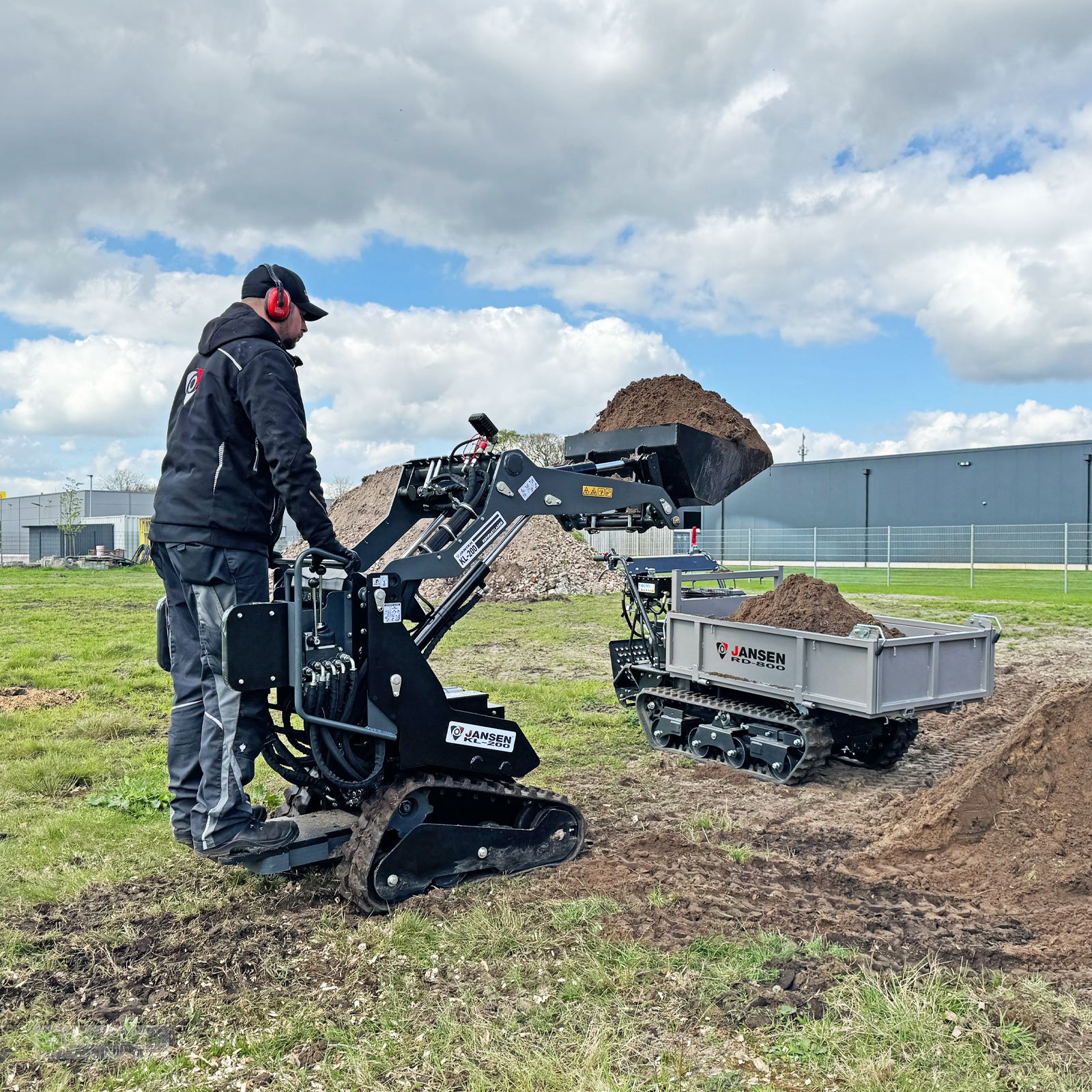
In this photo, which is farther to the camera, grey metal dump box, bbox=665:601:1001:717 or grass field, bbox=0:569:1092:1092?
grey metal dump box, bbox=665:601:1001:717

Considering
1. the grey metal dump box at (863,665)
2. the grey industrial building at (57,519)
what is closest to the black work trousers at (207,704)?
the grey metal dump box at (863,665)

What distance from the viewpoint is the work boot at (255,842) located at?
13.6ft

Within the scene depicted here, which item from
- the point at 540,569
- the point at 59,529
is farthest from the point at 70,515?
the point at 540,569

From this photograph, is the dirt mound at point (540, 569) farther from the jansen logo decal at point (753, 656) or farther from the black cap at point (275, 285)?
the black cap at point (275, 285)

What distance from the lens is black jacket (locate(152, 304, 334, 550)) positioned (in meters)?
4.02

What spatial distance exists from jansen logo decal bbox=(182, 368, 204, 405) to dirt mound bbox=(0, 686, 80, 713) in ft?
21.0

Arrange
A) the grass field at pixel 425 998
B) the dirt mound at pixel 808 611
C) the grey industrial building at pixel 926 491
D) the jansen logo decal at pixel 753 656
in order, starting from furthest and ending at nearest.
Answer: the grey industrial building at pixel 926 491, the dirt mound at pixel 808 611, the jansen logo decal at pixel 753 656, the grass field at pixel 425 998

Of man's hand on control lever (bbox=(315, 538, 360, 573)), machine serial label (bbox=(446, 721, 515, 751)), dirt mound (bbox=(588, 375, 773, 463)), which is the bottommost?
machine serial label (bbox=(446, 721, 515, 751))

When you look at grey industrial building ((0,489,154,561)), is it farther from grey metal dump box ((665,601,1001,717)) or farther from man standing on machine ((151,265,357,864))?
man standing on machine ((151,265,357,864))

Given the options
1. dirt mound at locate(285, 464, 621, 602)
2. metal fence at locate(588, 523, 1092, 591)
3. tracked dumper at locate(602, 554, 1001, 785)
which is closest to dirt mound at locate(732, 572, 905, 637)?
tracked dumper at locate(602, 554, 1001, 785)

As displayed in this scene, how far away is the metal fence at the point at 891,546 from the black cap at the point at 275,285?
85.3 ft

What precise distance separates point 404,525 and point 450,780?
1560mm

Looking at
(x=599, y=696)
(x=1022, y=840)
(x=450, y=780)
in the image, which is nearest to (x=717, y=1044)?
(x=450, y=780)

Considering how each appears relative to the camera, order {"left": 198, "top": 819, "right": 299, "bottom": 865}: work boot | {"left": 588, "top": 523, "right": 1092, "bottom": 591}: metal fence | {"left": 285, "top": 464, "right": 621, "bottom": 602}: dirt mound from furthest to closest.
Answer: {"left": 588, "top": 523, "right": 1092, "bottom": 591}: metal fence
{"left": 285, "top": 464, "right": 621, "bottom": 602}: dirt mound
{"left": 198, "top": 819, "right": 299, "bottom": 865}: work boot
